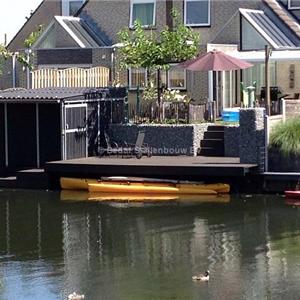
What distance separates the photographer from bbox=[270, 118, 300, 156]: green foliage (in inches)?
1023

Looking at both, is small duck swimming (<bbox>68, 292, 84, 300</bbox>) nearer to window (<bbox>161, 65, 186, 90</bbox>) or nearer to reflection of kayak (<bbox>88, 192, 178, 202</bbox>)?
reflection of kayak (<bbox>88, 192, 178, 202</bbox>)

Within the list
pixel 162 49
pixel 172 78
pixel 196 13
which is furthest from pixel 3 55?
pixel 162 49

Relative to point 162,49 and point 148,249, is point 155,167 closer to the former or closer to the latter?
point 162,49

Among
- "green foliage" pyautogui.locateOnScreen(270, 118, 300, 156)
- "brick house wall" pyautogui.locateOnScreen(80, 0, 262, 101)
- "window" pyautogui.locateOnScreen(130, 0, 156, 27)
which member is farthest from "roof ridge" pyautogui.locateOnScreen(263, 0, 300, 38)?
"green foliage" pyautogui.locateOnScreen(270, 118, 300, 156)

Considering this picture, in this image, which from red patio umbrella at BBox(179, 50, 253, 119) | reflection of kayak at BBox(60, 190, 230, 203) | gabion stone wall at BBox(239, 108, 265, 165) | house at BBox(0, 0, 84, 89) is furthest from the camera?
house at BBox(0, 0, 84, 89)

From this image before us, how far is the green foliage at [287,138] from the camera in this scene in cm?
2598

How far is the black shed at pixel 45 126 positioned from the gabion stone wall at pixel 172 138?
5.31 ft

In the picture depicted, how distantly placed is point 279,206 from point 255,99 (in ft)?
30.7

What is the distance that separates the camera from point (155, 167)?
26.4 metres

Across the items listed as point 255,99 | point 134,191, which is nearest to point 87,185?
point 134,191

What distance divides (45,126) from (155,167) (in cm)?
403

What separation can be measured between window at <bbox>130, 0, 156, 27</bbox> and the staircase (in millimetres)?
10888

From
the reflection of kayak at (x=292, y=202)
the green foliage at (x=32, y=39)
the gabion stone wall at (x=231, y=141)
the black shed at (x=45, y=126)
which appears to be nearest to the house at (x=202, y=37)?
the green foliage at (x=32, y=39)

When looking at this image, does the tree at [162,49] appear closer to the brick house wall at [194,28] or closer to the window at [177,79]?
the brick house wall at [194,28]
